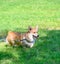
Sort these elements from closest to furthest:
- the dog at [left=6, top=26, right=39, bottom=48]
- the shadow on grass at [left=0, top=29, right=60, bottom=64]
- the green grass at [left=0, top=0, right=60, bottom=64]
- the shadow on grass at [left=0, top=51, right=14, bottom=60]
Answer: the shadow on grass at [left=0, top=29, right=60, bottom=64] → the green grass at [left=0, top=0, right=60, bottom=64] → the shadow on grass at [left=0, top=51, right=14, bottom=60] → the dog at [left=6, top=26, right=39, bottom=48]

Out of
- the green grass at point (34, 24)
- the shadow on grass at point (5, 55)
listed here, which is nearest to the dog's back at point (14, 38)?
the green grass at point (34, 24)

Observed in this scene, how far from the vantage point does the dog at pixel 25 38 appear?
8562 mm

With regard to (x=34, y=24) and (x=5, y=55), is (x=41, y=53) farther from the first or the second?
(x=34, y=24)

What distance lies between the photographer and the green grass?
7989 mm

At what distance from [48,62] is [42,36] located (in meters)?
2.82

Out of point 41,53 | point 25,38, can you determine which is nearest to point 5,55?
point 25,38

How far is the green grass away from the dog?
156 millimetres

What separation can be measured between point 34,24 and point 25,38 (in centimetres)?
400

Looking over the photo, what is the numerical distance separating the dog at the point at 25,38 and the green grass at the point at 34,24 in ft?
0.51

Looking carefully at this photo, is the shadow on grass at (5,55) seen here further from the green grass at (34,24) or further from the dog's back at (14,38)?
the dog's back at (14,38)

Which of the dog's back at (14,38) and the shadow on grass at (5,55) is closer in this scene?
the shadow on grass at (5,55)

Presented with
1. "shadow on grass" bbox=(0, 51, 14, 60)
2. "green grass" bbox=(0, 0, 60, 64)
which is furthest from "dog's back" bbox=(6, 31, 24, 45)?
"shadow on grass" bbox=(0, 51, 14, 60)

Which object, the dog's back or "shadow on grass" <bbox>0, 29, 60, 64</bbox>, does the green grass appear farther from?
the dog's back

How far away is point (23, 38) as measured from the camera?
8.67 meters
